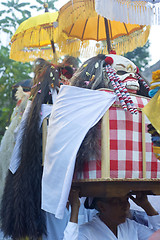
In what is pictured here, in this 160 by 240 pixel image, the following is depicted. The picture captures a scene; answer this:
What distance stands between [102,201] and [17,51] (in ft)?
11.2

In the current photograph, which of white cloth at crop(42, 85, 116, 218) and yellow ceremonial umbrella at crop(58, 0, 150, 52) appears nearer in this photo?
white cloth at crop(42, 85, 116, 218)

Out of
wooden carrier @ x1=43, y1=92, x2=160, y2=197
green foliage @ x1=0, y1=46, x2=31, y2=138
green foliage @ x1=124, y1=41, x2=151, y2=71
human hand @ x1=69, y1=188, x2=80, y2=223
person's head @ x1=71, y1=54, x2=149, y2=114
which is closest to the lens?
wooden carrier @ x1=43, y1=92, x2=160, y2=197

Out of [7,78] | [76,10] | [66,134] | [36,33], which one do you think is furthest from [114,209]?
[7,78]

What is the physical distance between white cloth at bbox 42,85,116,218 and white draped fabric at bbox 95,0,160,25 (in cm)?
59

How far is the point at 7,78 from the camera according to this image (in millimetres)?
9477

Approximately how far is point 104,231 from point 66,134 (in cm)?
84

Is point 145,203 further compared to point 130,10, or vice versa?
point 145,203

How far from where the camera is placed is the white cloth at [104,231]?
276cm

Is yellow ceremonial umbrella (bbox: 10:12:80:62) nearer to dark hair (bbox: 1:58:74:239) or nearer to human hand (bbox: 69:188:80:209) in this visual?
dark hair (bbox: 1:58:74:239)

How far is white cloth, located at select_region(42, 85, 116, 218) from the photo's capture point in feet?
9.00

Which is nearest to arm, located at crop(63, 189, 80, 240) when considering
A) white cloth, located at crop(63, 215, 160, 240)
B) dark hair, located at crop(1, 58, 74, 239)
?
white cloth, located at crop(63, 215, 160, 240)

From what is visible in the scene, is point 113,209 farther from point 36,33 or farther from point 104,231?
point 36,33

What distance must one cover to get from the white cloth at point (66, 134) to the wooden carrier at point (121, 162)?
0.11m

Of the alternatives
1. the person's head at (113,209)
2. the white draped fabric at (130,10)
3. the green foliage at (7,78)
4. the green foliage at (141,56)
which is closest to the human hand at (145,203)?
the person's head at (113,209)
